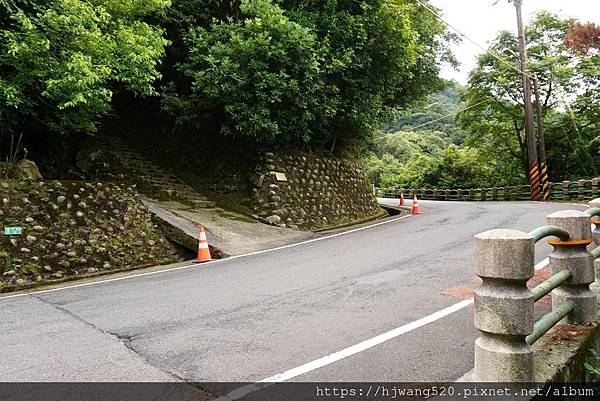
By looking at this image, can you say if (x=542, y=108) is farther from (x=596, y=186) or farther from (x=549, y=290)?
(x=549, y=290)

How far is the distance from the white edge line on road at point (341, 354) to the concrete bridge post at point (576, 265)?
1.12 metres

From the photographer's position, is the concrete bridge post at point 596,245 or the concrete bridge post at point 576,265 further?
the concrete bridge post at point 596,245

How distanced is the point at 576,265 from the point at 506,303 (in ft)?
4.02

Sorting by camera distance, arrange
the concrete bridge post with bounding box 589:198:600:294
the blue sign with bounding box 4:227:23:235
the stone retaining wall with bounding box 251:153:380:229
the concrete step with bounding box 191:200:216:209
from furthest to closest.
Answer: the concrete step with bounding box 191:200:216:209
the stone retaining wall with bounding box 251:153:380:229
the blue sign with bounding box 4:227:23:235
the concrete bridge post with bounding box 589:198:600:294

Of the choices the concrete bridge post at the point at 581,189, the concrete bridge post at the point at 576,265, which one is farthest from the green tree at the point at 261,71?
the concrete bridge post at the point at 581,189

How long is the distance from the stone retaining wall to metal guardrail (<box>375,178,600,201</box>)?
32.9 feet

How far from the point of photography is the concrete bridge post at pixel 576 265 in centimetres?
273

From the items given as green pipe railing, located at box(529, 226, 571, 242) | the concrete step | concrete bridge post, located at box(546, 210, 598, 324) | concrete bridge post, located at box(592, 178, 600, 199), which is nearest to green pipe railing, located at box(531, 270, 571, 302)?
concrete bridge post, located at box(546, 210, 598, 324)

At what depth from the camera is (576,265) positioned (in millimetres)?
2730

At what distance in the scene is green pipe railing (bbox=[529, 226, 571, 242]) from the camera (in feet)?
7.49

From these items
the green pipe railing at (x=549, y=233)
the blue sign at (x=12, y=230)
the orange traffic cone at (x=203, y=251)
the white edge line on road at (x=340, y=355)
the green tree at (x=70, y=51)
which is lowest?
the orange traffic cone at (x=203, y=251)

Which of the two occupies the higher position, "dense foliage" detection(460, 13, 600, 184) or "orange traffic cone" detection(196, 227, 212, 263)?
"dense foliage" detection(460, 13, 600, 184)

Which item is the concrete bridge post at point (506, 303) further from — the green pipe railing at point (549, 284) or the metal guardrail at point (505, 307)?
the green pipe railing at point (549, 284)

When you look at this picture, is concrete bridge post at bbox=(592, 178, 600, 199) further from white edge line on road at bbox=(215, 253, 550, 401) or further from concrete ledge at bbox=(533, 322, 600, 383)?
concrete ledge at bbox=(533, 322, 600, 383)
